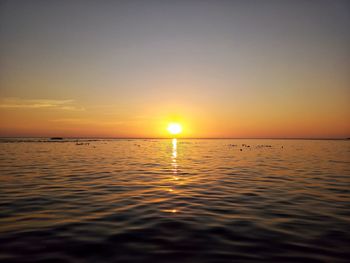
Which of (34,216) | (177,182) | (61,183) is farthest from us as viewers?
(177,182)

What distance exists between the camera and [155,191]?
13.3 meters

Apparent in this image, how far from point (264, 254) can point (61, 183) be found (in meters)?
13.2

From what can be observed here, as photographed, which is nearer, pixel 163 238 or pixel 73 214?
pixel 163 238

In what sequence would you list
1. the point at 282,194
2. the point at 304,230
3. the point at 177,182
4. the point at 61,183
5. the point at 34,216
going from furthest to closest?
the point at 177,182, the point at 61,183, the point at 282,194, the point at 34,216, the point at 304,230

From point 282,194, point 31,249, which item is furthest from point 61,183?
point 282,194

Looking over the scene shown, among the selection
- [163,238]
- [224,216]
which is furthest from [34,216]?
[224,216]

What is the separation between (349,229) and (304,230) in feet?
4.84

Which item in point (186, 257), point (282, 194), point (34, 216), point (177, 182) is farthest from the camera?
point (177, 182)

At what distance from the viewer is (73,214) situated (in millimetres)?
8969

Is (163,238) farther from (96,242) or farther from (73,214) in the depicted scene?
(73,214)

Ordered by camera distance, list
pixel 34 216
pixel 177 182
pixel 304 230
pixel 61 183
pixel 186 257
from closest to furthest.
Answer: pixel 186 257
pixel 304 230
pixel 34 216
pixel 61 183
pixel 177 182

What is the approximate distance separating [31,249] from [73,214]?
9.72 ft

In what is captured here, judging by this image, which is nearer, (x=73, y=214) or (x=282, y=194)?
(x=73, y=214)

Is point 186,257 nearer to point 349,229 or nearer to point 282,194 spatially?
point 349,229
